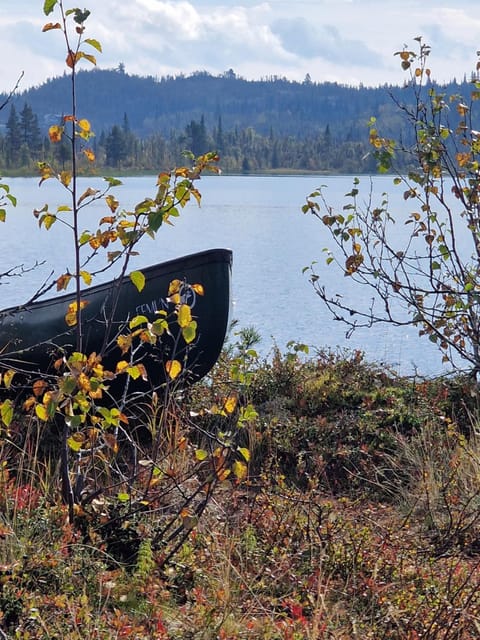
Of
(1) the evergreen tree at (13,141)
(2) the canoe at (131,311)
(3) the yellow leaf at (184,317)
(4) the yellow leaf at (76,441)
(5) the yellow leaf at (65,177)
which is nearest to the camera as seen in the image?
(3) the yellow leaf at (184,317)

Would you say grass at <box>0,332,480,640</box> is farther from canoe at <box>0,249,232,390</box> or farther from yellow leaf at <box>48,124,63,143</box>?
yellow leaf at <box>48,124,63,143</box>

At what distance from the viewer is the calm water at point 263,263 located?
11.8 meters

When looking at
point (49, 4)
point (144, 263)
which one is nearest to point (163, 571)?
point (49, 4)

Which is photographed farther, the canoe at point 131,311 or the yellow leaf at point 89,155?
the canoe at point 131,311

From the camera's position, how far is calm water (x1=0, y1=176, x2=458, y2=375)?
1178cm

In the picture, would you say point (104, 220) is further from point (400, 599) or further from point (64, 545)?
point (400, 599)

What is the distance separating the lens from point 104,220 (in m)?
4.01

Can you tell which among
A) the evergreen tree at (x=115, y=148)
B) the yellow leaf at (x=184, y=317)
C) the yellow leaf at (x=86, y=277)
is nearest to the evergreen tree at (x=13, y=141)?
the evergreen tree at (x=115, y=148)

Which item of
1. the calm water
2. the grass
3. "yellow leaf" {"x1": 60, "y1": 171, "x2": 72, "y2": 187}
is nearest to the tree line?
the calm water

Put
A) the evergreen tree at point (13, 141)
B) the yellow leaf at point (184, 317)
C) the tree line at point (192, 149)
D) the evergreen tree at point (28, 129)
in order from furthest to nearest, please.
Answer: the evergreen tree at point (28, 129) → the tree line at point (192, 149) → the evergreen tree at point (13, 141) → the yellow leaf at point (184, 317)

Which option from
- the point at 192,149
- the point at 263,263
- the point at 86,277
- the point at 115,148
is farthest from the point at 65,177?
the point at 192,149

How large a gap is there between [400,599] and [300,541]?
0.82 metres

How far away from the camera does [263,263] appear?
19250 millimetres

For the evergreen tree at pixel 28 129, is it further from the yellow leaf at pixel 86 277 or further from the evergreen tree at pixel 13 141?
the yellow leaf at pixel 86 277
